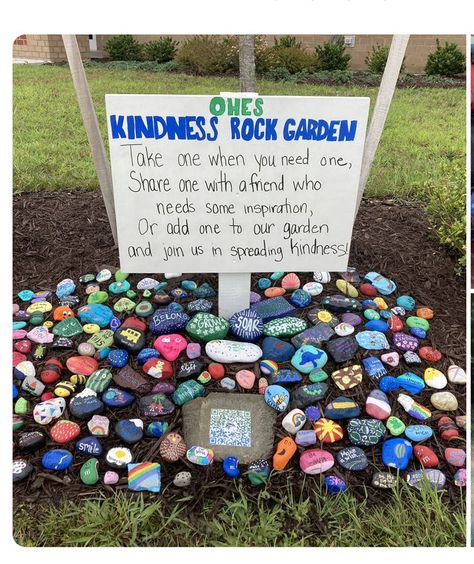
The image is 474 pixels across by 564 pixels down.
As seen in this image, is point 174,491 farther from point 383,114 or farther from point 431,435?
point 383,114

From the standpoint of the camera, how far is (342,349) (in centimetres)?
237

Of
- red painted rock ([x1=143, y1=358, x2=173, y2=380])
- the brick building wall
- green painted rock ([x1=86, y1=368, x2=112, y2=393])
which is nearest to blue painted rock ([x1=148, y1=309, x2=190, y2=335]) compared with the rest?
red painted rock ([x1=143, y1=358, x2=173, y2=380])

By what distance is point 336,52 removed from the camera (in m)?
8.11

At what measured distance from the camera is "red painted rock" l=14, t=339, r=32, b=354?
95.1 inches

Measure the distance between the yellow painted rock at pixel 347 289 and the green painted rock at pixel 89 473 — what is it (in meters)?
1.54

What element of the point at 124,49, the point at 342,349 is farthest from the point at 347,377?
the point at 124,49

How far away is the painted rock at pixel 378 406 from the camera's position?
7.04 ft

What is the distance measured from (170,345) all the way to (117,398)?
36cm

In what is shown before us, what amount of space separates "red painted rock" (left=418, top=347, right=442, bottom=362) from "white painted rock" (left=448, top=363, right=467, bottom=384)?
0.25 feet

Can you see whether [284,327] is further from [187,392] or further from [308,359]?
[187,392]

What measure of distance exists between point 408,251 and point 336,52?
6125 millimetres

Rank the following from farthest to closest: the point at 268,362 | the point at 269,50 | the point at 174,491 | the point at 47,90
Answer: the point at 269,50 < the point at 47,90 < the point at 268,362 < the point at 174,491

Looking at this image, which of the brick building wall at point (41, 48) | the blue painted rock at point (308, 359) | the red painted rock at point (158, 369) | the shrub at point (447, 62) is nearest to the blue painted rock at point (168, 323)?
the red painted rock at point (158, 369)

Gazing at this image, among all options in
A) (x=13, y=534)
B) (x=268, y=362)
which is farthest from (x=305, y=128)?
(x=13, y=534)
